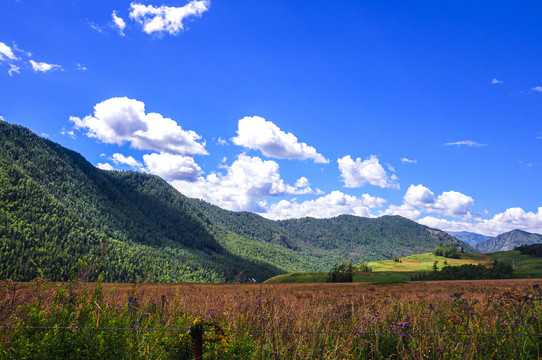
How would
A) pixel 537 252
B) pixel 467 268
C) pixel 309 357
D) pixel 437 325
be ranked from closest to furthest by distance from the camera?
pixel 309 357
pixel 437 325
pixel 467 268
pixel 537 252

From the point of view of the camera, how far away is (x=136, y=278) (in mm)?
6895

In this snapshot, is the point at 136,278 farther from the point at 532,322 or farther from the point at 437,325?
the point at 532,322

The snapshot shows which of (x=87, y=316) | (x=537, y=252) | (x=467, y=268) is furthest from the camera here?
(x=537, y=252)

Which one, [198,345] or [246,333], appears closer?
[198,345]

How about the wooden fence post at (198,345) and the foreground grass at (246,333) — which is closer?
the wooden fence post at (198,345)

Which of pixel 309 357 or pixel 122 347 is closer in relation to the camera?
pixel 122 347

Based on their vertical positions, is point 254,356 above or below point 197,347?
below

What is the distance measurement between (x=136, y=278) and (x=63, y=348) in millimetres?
2433

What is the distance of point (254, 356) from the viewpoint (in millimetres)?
5242

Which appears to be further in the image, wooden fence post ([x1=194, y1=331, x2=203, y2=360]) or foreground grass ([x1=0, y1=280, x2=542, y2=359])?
foreground grass ([x1=0, y1=280, x2=542, y2=359])

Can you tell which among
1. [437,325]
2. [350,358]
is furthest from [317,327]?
[437,325]

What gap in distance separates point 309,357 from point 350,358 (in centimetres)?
92

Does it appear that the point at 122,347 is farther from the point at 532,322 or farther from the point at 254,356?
the point at 532,322

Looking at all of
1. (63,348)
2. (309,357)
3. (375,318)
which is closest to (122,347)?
(63,348)
